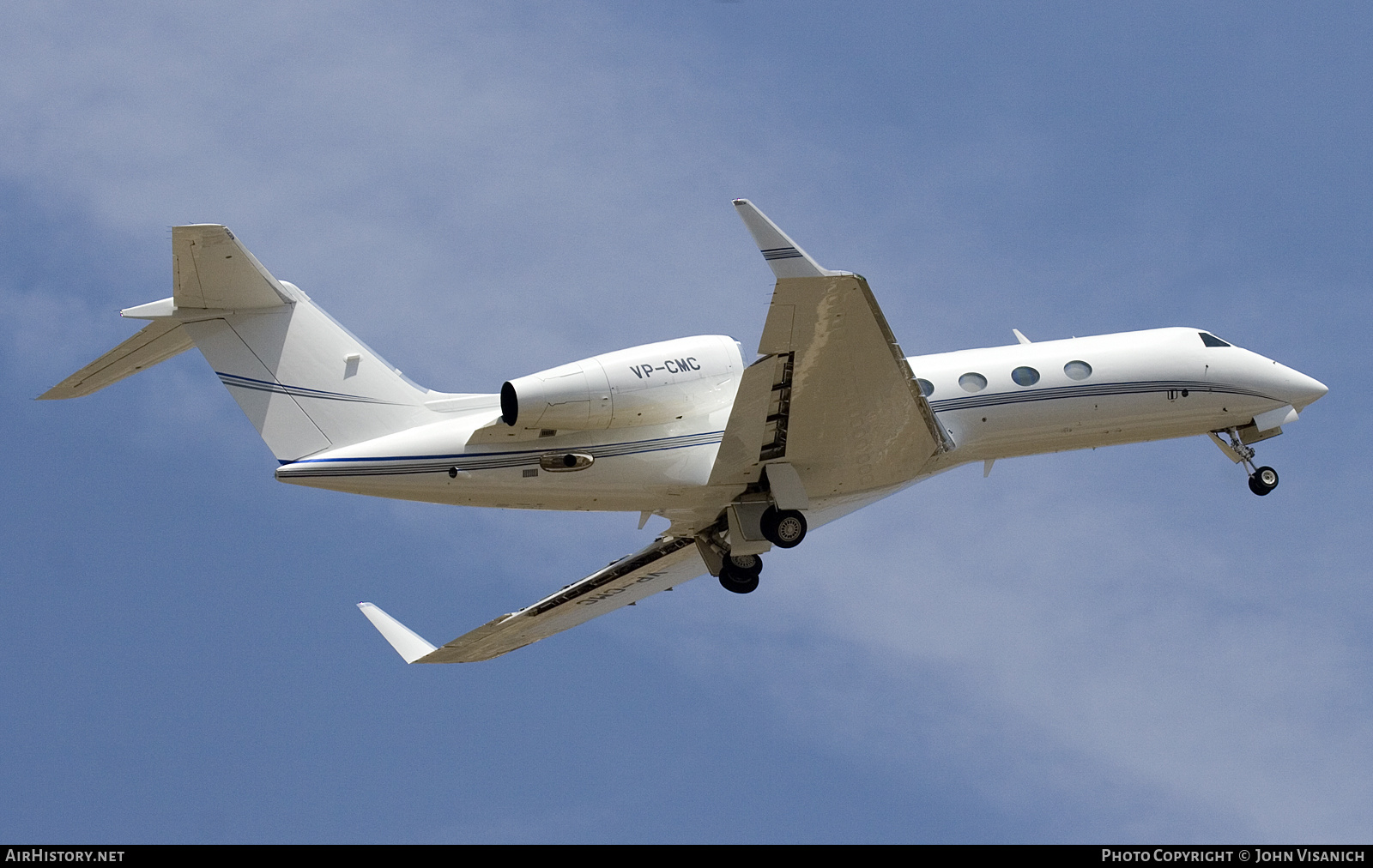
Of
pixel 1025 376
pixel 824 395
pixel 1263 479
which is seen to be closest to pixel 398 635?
pixel 824 395

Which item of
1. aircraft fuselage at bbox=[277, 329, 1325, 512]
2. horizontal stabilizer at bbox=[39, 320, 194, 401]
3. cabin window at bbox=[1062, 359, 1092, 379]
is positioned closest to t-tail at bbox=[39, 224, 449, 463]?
horizontal stabilizer at bbox=[39, 320, 194, 401]

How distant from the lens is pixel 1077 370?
2333cm

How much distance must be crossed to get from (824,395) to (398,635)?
30.7 ft

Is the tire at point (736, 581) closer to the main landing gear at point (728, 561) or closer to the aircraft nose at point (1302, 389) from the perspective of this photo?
the main landing gear at point (728, 561)

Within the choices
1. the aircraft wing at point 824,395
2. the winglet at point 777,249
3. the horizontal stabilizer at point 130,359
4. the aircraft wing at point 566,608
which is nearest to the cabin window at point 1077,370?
the aircraft wing at point 824,395

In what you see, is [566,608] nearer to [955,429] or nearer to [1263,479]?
[955,429]

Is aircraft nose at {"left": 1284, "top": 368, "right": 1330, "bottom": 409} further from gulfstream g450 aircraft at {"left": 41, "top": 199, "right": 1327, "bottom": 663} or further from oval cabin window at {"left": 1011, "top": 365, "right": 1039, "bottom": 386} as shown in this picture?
oval cabin window at {"left": 1011, "top": 365, "right": 1039, "bottom": 386}

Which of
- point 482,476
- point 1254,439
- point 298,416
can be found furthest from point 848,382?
point 1254,439

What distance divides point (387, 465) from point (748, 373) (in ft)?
15.0

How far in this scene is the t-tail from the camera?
20.0 metres

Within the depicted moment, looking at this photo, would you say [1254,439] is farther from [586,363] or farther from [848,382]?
[586,363]

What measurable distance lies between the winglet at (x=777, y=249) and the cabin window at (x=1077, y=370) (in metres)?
6.71

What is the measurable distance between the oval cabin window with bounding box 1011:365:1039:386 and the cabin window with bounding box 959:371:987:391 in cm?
45

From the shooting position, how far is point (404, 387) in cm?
2094
